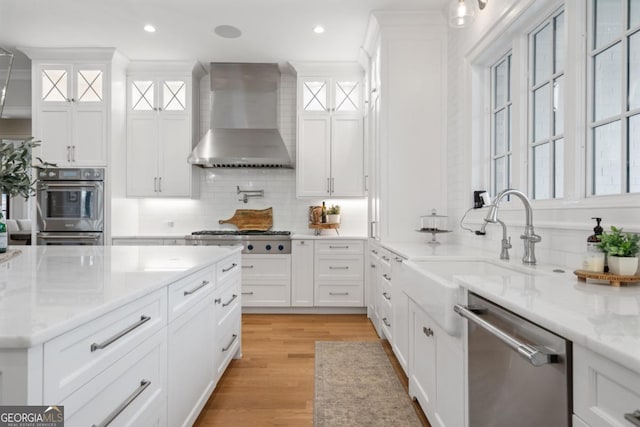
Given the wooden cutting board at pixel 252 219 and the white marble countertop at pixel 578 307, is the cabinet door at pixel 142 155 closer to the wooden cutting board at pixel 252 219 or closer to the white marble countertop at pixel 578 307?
the wooden cutting board at pixel 252 219

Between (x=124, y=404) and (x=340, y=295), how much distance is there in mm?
3093

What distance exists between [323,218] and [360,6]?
2321 millimetres

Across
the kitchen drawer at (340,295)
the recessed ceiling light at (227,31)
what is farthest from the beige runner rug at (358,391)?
the recessed ceiling light at (227,31)

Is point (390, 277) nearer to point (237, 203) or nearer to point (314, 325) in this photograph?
point (314, 325)

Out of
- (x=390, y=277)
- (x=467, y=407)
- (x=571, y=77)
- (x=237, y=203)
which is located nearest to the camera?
(x=467, y=407)

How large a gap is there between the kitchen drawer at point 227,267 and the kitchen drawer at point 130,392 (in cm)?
82

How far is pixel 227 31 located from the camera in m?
3.63

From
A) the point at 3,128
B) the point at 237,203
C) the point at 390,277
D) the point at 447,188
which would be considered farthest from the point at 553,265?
the point at 3,128

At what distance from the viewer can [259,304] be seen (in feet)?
13.3

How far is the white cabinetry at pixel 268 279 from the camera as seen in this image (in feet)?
13.3

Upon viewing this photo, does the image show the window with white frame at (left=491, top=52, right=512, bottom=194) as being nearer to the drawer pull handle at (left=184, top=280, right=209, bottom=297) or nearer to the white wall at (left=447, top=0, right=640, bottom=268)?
the white wall at (left=447, top=0, right=640, bottom=268)

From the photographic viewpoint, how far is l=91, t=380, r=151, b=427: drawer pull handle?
1.02 m

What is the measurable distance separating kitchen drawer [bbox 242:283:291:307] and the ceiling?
2664 millimetres

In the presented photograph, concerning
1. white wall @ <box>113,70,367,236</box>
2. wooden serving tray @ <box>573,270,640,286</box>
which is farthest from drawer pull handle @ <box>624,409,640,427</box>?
white wall @ <box>113,70,367,236</box>
